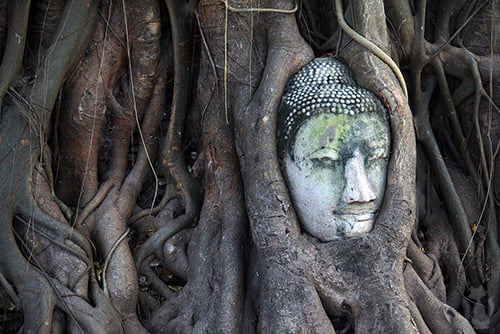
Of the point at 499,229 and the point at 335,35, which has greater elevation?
the point at 335,35

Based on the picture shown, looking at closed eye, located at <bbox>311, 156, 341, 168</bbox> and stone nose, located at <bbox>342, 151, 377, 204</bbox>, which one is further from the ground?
closed eye, located at <bbox>311, 156, 341, 168</bbox>

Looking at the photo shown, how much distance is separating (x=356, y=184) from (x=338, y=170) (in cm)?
12

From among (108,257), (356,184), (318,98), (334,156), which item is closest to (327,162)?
(334,156)

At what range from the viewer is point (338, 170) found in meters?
2.79

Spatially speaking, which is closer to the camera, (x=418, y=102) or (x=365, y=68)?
(x=365, y=68)

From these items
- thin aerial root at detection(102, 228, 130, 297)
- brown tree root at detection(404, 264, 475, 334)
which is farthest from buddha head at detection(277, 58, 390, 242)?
thin aerial root at detection(102, 228, 130, 297)

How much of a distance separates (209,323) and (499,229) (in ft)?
6.18

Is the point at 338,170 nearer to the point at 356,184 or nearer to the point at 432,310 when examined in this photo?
the point at 356,184

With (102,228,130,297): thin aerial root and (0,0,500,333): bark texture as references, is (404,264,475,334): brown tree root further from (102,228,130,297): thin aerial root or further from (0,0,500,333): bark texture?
(102,228,130,297): thin aerial root

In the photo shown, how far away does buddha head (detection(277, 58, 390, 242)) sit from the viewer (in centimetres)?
277

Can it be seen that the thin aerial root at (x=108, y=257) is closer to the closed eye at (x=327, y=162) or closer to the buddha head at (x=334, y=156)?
the buddha head at (x=334, y=156)

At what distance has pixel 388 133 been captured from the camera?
9.44 ft

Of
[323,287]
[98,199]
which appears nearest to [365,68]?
[323,287]

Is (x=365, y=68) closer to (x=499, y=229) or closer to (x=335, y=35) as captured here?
(x=335, y=35)
